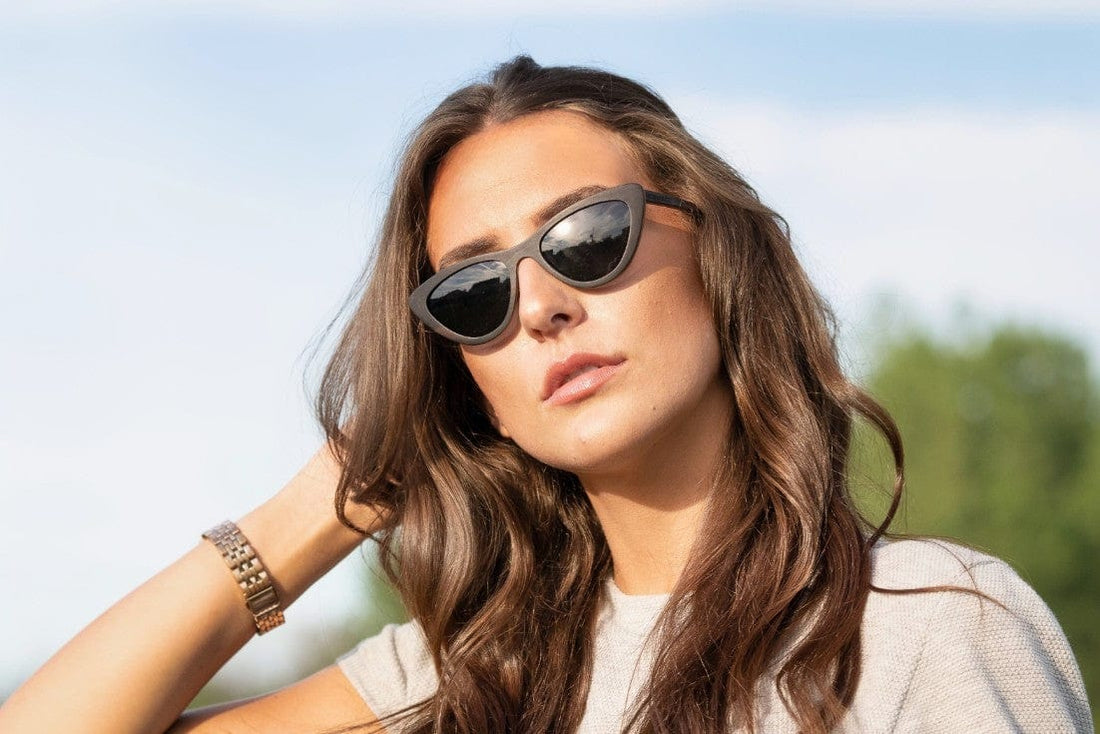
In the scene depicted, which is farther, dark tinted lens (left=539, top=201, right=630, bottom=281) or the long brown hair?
dark tinted lens (left=539, top=201, right=630, bottom=281)

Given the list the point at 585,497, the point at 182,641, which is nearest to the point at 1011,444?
the point at 585,497

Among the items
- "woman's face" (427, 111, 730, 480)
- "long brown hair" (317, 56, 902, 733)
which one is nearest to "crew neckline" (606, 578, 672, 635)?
"long brown hair" (317, 56, 902, 733)

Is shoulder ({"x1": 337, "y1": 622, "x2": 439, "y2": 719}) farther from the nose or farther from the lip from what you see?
the nose

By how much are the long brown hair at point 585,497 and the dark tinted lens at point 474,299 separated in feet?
1.11

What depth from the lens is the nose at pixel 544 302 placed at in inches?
147

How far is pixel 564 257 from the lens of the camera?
3.73 metres

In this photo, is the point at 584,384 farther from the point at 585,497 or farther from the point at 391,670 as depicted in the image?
the point at 391,670

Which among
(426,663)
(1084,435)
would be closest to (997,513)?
(1084,435)

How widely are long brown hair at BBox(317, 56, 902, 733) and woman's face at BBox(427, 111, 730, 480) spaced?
0.10m

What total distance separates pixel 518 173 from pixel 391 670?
5.21 feet

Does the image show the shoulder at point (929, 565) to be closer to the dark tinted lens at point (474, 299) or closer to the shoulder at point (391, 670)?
the dark tinted lens at point (474, 299)

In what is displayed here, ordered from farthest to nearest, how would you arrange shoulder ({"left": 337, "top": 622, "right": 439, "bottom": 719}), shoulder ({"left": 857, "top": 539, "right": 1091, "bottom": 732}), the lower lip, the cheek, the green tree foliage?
the green tree foliage
shoulder ({"left": 337, "top": 622, "right": 439, "bottom": 719})
the cheek
the lower lip
shoulder ({"left": 857, "top": 539, "right": 1091, "bottom": 732})

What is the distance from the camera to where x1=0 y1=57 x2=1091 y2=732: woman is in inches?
131

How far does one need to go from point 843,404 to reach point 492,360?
102cm
